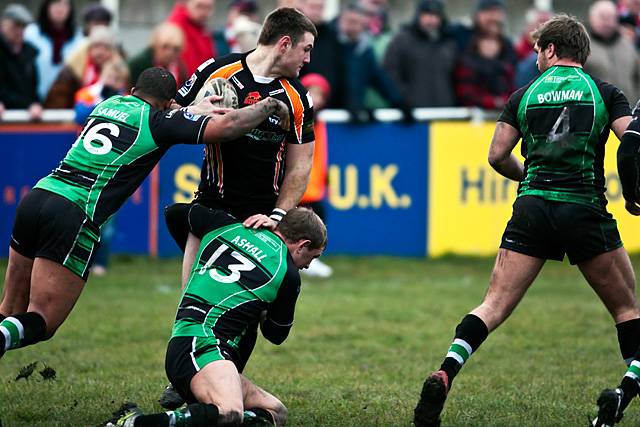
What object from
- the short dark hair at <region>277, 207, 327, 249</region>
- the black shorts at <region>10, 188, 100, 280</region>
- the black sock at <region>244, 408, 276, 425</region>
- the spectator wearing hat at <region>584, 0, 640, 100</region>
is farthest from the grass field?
the spectator wearing hat at <region>584, 0, 640, 100</region>

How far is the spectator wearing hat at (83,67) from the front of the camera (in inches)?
526

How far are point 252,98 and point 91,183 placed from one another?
1.06 metres

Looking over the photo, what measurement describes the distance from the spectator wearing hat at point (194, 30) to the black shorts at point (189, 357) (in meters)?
8.08

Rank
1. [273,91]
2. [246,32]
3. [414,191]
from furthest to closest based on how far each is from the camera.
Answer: [414,191], [246,32], [273,91]

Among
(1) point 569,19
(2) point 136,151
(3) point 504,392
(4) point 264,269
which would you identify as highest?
(1) point 569,19

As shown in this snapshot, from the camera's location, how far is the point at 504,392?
817 centimetres

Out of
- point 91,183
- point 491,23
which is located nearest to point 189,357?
point 91,183

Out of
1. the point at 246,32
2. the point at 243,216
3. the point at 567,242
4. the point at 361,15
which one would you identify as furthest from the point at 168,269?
the point at 567,242

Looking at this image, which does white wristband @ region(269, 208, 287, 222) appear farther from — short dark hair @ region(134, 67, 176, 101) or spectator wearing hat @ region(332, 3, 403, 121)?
spectator wearing hat @ region(332, 3, 403, 121)

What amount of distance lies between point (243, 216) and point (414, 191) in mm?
7679

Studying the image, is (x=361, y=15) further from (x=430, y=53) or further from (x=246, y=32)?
(x=246, y=32)

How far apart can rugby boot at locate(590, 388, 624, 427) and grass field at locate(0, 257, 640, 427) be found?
0.41 metres

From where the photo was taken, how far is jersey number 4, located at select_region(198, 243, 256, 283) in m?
6.81

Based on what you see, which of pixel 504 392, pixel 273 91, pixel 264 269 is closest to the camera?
pixel 264 269
